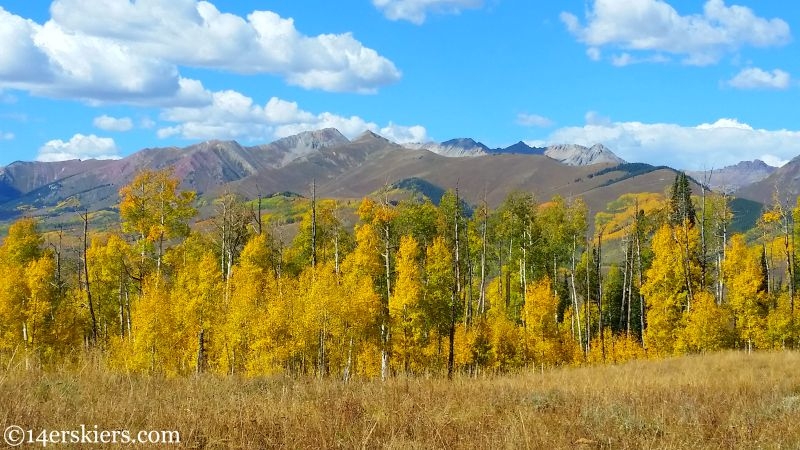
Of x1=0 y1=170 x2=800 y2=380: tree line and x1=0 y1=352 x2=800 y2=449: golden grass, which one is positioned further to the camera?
x1=0 y1=170 x2=800 y2=380: tree line

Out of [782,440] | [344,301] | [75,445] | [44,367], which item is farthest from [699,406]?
[344,301]

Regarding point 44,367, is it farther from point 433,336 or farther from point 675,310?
point 675,310

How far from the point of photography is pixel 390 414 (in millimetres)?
7801

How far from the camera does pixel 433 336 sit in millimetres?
43375

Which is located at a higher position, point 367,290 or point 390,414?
point 390,414

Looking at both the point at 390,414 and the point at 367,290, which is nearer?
the point at 390,414

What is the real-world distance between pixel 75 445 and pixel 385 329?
34.8 m

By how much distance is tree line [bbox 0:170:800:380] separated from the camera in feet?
118

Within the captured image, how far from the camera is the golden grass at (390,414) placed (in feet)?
22.0

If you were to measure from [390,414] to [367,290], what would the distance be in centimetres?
3088

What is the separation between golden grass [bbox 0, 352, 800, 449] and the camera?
670 centimetres

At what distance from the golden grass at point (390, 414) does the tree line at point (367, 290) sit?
1951 centimetres

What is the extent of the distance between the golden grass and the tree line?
1951 cm

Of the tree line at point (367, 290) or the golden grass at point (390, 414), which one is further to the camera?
the tree line at point (367, 290)
